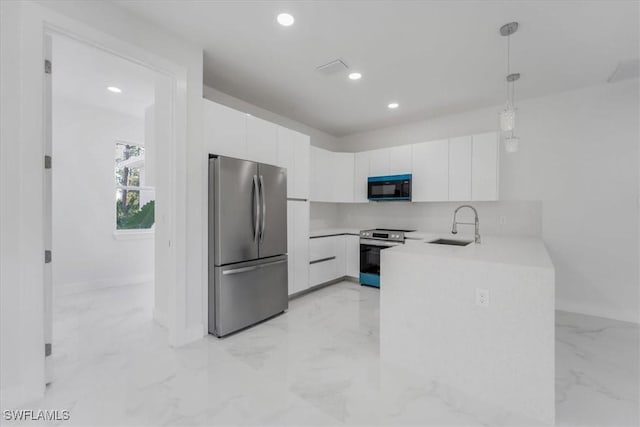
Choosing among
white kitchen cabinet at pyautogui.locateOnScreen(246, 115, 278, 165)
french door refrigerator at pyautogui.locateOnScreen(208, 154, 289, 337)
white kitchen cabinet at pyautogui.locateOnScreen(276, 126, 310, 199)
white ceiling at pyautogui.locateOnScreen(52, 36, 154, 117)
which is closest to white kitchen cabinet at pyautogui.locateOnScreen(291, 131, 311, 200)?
white kitchen cabinet at pyautogui.locateOnScreen(276, 126, 310, 199)

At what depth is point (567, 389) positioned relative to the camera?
192cm

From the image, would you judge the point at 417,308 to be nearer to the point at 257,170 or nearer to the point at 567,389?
the point at 567,389

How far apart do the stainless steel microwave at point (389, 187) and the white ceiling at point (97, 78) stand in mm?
3344

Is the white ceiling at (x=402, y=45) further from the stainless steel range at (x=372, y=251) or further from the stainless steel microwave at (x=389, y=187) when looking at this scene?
the stainless steel range at (x=372, y=251)

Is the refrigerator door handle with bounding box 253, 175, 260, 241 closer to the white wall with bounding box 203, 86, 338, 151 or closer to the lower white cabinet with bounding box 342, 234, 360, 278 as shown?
the white wall with bounding box 203, 86, 338, 151

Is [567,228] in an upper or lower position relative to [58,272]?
upper

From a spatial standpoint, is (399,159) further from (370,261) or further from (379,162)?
(370,261)

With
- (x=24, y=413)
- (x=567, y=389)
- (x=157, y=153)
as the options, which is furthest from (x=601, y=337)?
(x=157, y=153)

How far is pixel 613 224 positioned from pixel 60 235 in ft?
23.6

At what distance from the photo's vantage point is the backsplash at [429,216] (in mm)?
3777

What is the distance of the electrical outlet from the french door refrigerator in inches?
80.2

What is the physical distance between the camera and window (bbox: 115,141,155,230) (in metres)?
4.64

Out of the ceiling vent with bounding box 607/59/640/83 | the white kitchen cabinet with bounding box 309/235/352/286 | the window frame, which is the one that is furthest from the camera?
the window frame

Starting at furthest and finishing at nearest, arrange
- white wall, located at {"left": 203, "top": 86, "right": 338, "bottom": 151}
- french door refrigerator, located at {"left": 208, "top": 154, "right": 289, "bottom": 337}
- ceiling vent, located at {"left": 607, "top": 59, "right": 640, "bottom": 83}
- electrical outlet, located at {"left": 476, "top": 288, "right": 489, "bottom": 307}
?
white wall, located at {"left": 203, "top": 86, "right": 338, "bottom": 151}
ceiling vent, located at {"left": 607, "top": 59, "right": 640, "bottom": 83}
french door refrigerator, located at {"left": 208, "top": 154, "right": 289, "bottom": 337}
electrical outlet, located at {"left": 476, "top": 288, "right": 489, "bottom": 307}
